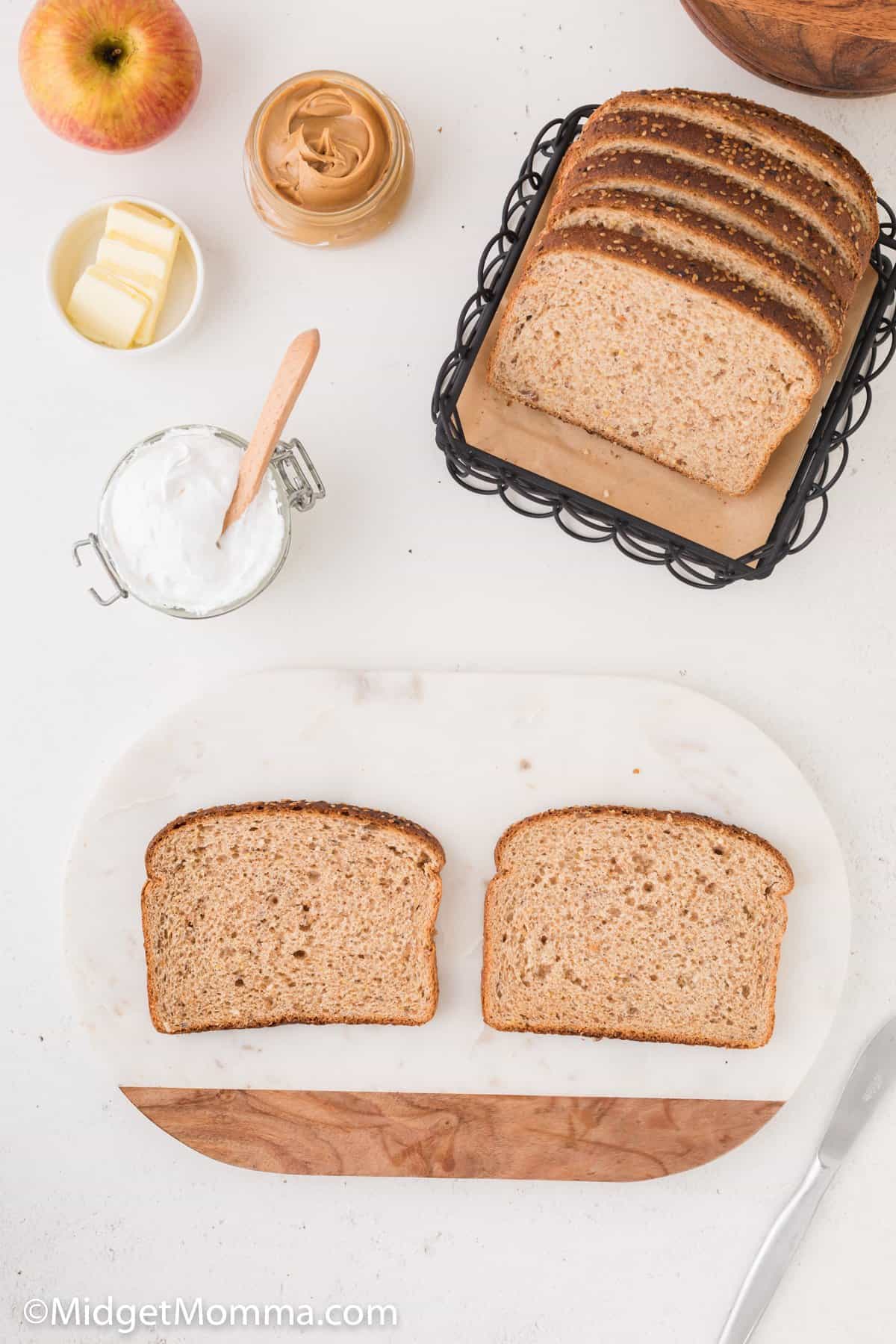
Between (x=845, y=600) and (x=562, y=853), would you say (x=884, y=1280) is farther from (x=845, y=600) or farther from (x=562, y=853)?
(x=845, y=600)

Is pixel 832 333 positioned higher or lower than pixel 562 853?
higher

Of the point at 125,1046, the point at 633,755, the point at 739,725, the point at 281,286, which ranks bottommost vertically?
the point at 125,1046

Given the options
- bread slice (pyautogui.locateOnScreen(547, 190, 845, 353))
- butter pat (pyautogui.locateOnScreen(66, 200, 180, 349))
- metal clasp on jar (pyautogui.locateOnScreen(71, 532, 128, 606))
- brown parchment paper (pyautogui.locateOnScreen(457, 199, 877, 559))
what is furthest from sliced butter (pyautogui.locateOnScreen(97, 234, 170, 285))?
bread slice (pyautogui.locateOnScreen(547, 190, 845, 353))

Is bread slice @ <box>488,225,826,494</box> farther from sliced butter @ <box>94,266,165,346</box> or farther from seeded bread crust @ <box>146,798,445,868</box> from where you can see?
seeded bread crust @ <box>146,798,445,868</box>

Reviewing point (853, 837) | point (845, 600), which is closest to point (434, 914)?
point (853, 837)

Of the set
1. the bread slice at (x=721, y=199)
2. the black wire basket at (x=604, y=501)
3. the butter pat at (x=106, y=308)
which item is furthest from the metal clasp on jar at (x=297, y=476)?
the bread slice at (x=721, y=199)

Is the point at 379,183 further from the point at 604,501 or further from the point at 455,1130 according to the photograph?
the point at 455,1130

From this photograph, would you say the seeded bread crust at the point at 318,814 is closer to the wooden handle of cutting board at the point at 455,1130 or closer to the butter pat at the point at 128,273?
the wooden handle of cutting board at the point at 455,1130
